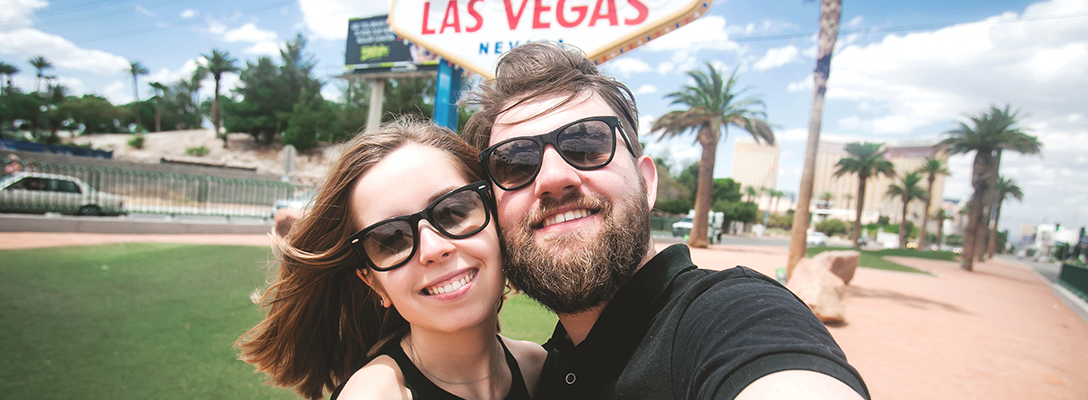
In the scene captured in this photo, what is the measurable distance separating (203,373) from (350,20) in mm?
29824

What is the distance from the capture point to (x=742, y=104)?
24203 mm

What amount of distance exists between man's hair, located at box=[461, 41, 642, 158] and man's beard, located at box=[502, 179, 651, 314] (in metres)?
0.35

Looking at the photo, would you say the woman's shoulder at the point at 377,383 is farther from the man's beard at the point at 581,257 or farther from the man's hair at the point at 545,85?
the man's hair at the point at 545,85

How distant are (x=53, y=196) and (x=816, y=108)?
2060 cm

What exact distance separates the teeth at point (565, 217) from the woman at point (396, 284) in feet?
0.72

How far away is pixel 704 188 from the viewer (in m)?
22.3

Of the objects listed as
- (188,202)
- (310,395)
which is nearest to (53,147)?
(188,202)

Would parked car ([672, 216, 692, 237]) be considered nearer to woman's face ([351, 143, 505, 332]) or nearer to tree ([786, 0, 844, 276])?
tree ([786, 0, 844, 276])

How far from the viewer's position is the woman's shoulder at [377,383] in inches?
55.5

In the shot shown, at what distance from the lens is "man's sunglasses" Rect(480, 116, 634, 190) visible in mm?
1634

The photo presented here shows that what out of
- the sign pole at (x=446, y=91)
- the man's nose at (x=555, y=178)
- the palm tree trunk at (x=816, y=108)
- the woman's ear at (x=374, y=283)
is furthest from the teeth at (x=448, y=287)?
the palm tree trunk at (x=816, y=108)

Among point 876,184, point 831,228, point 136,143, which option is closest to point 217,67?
point 136,143

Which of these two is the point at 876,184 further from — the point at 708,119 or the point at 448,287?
the point at 448,287

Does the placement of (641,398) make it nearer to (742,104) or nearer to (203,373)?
(203,373)
